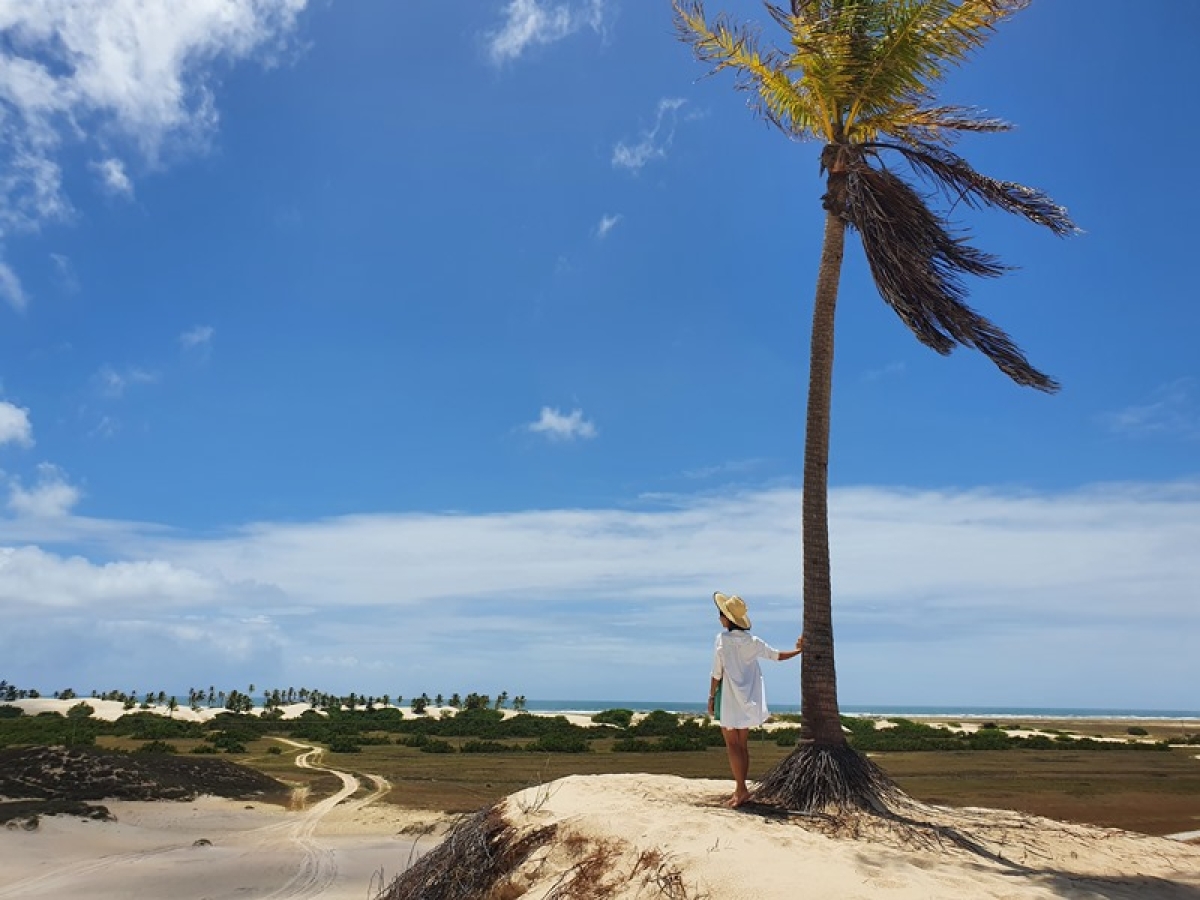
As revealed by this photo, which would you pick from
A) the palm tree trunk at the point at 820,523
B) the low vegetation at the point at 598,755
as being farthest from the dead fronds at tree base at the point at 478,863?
the palm tree trunk at the point at 820,523

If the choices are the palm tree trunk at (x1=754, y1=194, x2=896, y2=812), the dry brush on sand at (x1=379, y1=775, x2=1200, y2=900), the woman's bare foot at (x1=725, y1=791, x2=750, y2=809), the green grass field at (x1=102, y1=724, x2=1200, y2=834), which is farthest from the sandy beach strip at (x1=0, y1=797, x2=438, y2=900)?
the palm tree trunk at (x1=754, y1=194, x2=896, y2=812)

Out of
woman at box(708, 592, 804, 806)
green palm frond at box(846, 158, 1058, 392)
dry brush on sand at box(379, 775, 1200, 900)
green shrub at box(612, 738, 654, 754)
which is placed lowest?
green shrub at box(612, 738, 654, 754)

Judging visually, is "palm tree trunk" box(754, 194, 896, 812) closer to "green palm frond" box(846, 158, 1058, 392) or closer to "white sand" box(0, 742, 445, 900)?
"green palm frond" box(846, 158, 1058, 392)

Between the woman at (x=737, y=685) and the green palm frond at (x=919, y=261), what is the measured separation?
4819mm

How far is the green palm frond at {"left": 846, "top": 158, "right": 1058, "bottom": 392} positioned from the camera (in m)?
10.7

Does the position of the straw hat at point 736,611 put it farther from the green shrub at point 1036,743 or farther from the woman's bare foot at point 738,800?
the green shrub at point 1036,743

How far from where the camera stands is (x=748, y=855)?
6.63 meters

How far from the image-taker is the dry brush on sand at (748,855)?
20.7 ft

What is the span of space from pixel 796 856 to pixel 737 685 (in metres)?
2.14

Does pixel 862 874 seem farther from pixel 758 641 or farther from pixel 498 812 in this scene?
pixel 498 812

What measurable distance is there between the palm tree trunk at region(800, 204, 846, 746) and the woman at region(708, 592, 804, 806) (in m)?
1.22

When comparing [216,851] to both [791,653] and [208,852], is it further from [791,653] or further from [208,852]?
[791,653]

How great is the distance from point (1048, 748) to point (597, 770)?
63.6ft

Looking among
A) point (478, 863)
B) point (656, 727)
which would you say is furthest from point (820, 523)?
point (656, 727)
